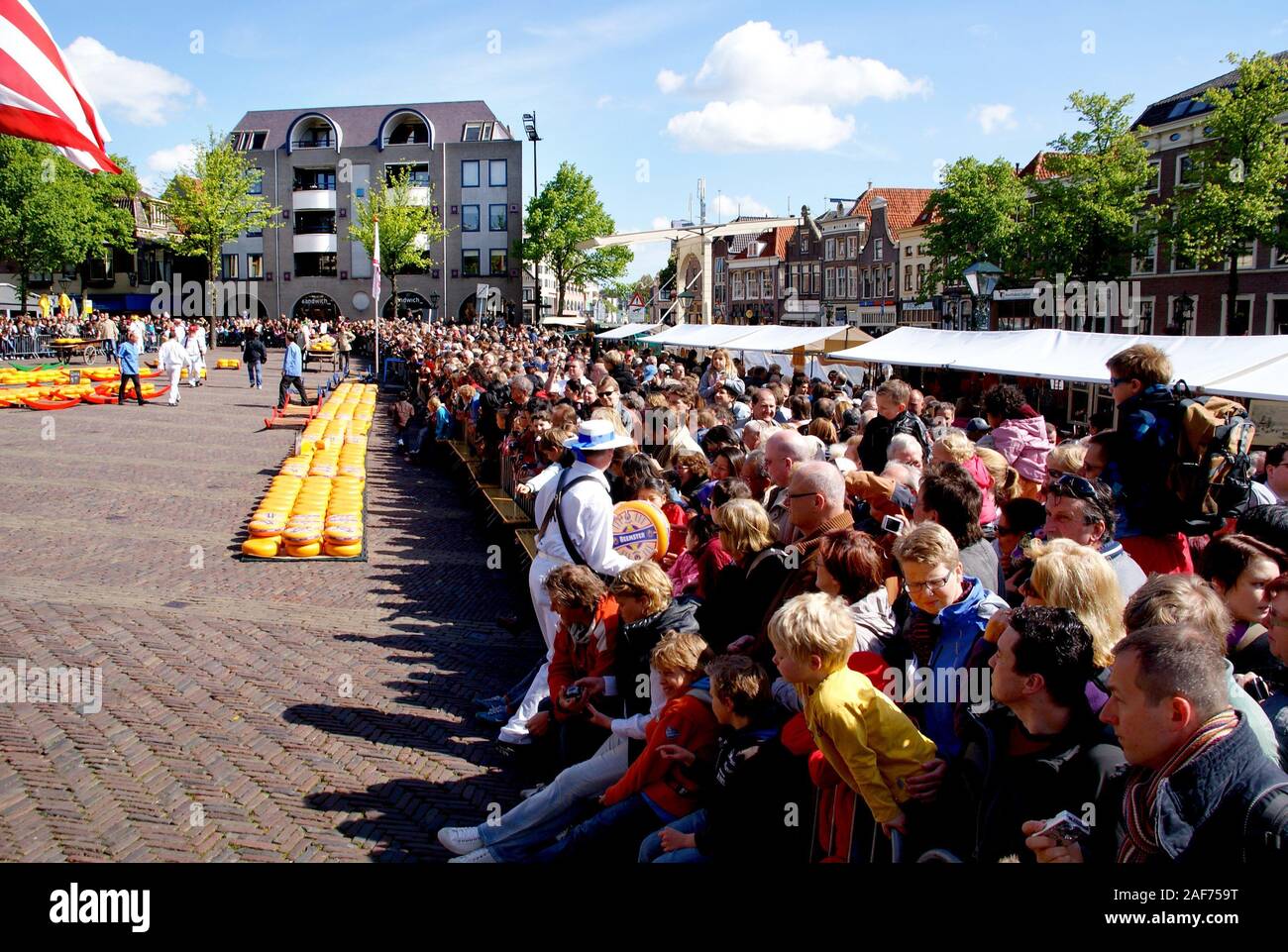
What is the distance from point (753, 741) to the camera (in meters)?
3.71

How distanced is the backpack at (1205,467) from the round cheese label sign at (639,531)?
2789mm

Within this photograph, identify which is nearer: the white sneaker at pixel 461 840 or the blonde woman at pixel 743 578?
the blonde woman at pixel 743 578

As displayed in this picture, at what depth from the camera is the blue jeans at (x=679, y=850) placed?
3.83 metres

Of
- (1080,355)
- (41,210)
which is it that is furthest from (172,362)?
(41,210)

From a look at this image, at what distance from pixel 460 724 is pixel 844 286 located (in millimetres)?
59653

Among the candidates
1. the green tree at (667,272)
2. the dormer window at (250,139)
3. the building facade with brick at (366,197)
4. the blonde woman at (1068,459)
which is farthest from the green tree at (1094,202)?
the green tree at (667,272)

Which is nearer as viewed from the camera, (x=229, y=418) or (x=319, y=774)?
(x=319, y=774)

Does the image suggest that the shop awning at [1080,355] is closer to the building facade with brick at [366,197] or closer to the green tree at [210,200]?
the green tree at [210,200]

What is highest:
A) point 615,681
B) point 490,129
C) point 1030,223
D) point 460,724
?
point 490,129

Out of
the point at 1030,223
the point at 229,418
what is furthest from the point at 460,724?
the point at 1030,223

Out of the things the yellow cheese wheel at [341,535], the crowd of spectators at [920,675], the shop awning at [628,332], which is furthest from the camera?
the shop awning at [628,332]
